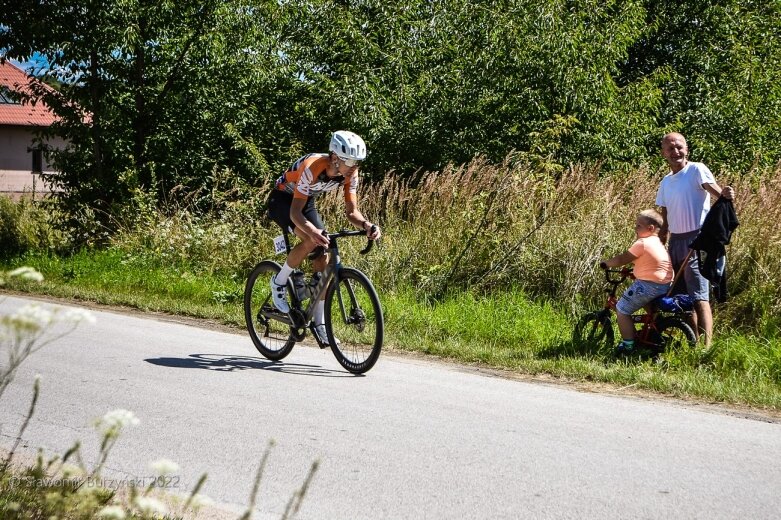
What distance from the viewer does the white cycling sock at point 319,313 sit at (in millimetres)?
8258

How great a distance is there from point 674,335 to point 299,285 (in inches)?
140

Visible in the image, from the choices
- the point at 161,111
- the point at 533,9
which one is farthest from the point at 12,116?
the point at 533,9

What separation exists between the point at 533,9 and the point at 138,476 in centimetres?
1364

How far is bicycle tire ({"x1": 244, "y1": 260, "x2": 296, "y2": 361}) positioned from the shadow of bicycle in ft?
0.58

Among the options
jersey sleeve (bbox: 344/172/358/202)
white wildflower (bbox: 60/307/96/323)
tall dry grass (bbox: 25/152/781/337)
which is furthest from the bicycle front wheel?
white wildflower (bbox: 60/307/96/323)

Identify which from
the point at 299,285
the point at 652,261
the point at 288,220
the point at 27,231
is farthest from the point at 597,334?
the point at 27,231

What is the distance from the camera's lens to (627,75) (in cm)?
2569

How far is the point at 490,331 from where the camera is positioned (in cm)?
981

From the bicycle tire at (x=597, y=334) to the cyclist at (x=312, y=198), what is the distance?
2504 mm

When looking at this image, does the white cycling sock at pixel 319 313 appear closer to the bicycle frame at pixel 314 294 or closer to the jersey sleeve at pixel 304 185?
the bicycle frame at pixel 314 294

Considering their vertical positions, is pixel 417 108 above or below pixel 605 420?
above

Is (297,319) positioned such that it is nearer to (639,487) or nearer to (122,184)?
(639,487)

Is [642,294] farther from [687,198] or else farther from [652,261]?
[687,198]

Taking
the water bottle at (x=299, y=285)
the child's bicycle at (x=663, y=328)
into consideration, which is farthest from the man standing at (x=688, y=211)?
the water bottle at (x=299, y=285)
